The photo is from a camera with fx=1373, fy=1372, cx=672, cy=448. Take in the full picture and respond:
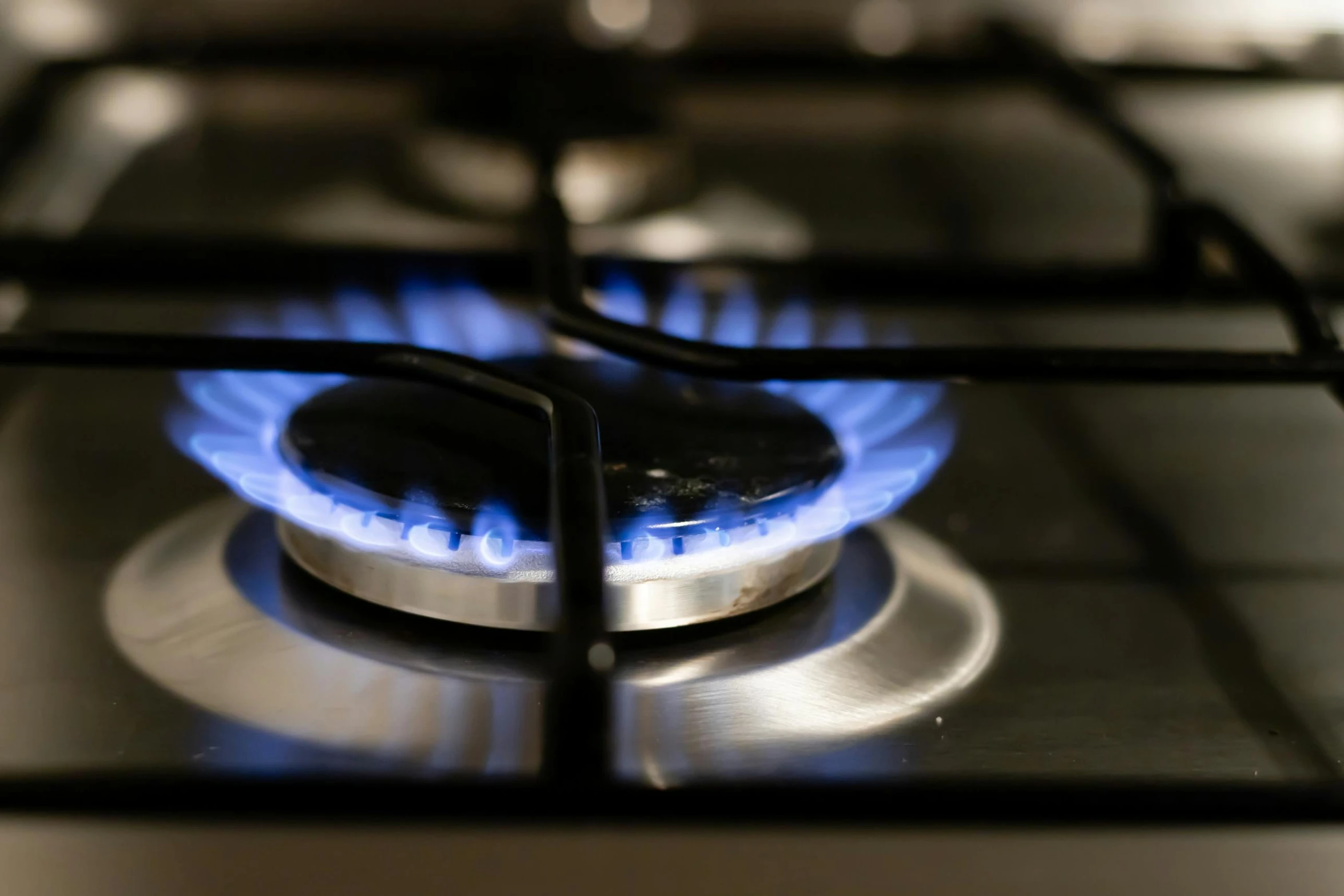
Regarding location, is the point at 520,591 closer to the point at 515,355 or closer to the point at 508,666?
the point at 508,666

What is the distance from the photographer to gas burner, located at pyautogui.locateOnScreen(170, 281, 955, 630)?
1.19ft

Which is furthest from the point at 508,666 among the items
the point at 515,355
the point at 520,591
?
the point at 515,355

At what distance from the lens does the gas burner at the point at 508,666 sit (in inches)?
12.8

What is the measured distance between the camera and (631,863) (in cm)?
29

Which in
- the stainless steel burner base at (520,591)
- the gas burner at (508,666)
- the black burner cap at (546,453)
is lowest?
the gas burner at (508,666)

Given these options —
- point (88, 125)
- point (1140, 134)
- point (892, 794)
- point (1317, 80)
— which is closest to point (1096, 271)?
point (1140, 134)

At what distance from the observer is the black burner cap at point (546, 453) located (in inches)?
14.4

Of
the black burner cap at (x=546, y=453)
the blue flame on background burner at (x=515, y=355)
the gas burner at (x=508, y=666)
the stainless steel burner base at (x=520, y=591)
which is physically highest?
the black burner cap at (x=546, y=453)

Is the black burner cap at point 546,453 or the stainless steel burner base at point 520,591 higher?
the black burner cap at point 546,453

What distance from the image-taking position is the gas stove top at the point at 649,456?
32 centimetres

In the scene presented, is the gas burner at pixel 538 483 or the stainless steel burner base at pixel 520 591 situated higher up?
the gas burner at pixel 538 483

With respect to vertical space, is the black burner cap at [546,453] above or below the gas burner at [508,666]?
above

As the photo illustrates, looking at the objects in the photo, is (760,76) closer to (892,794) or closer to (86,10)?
(86,10)

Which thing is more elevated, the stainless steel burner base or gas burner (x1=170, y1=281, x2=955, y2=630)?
gas burner (x1=170, y1=281, x2=955, y2=630)
